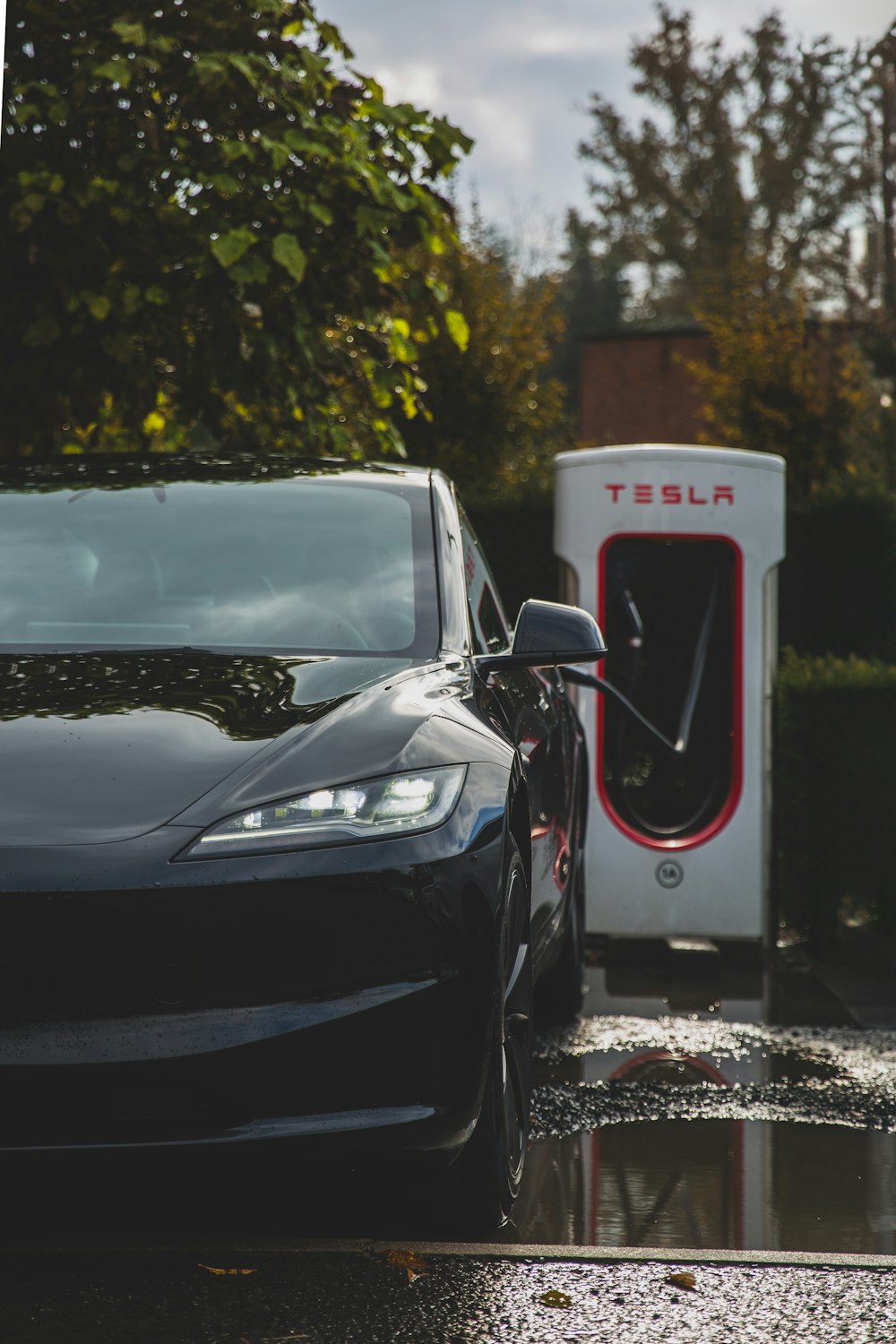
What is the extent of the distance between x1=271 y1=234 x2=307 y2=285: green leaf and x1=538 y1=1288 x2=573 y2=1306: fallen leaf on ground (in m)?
5.14

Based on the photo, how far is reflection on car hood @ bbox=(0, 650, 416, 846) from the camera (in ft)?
9.25

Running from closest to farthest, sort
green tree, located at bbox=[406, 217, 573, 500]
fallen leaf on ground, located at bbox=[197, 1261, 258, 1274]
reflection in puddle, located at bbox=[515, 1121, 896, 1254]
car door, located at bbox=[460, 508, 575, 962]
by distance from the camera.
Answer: fallen leaf on ground, located at bbox=[197, 1261, 258, 1274], reflection in puddle, located at bbox=[515, 1121, 896, 1254], car door, located at bbox=[460, 508, 575, 962], green tree, located at bbox=[406, 217, 573, 500]

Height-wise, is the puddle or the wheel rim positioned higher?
the wheel rim

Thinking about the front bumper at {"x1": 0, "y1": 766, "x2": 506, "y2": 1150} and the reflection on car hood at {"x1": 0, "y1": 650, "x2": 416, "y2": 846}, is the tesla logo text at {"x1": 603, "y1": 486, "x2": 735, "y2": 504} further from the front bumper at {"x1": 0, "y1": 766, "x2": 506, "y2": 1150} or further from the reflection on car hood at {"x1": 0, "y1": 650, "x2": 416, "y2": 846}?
the front bumper at {"x1": 0, "y1": 766, "x2": 506, "y2": 1150}

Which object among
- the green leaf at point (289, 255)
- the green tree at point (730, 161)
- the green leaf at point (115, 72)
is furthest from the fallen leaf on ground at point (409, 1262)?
the green tree at point (730, 161)

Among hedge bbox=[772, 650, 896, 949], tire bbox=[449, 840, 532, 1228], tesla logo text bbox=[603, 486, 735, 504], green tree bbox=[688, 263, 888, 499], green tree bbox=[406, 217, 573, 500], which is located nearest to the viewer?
tire bbox=[449, 840, 532, 1228]

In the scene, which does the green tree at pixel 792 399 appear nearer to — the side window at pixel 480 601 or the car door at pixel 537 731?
the car door at pixel 537 731

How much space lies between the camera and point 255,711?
3.15m

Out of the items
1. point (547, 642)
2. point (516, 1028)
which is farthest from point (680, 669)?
point (516, 1028)

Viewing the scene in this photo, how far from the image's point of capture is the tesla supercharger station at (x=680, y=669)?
752 centimetres

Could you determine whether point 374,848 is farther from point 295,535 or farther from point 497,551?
point 497,551

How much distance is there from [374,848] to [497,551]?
761 centimetres

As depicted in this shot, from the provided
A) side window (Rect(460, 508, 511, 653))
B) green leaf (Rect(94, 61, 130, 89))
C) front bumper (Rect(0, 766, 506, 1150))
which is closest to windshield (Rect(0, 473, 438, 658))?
side window (Rect(460, 508, 511, 653))

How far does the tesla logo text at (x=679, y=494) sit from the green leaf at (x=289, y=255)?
1633 mm
